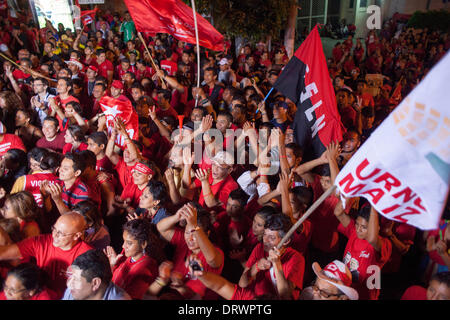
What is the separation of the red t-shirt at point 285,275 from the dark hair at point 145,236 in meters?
0.82

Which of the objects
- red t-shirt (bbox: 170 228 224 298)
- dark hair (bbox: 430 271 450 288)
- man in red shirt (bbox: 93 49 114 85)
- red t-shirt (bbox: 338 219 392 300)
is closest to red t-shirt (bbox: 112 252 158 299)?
red t-shirt (bbox: 170 228 224 298)

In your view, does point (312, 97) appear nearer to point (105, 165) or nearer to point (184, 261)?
point (184, 261)

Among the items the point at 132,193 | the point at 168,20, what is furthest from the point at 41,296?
the point at 168,20

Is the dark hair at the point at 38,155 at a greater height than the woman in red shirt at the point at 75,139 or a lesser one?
greater

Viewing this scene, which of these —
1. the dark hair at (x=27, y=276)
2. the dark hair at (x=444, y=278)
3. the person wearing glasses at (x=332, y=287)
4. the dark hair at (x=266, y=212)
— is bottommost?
the person wearing glasses at (x=332, y=287)

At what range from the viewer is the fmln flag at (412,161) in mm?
1686

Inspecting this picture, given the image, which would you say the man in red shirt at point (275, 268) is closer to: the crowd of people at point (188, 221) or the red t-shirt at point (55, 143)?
the crowd of people at point (188, 221)

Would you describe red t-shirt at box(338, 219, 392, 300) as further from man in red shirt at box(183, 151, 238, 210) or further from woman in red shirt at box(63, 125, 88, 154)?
woman in red shirt at box(63, 125, 88, 154)

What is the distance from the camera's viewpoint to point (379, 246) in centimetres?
285

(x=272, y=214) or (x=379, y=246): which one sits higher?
(x=272, y=214)

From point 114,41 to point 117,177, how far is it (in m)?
9.30

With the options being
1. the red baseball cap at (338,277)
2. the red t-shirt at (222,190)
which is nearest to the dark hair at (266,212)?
the red baseball cap at (338,277)
